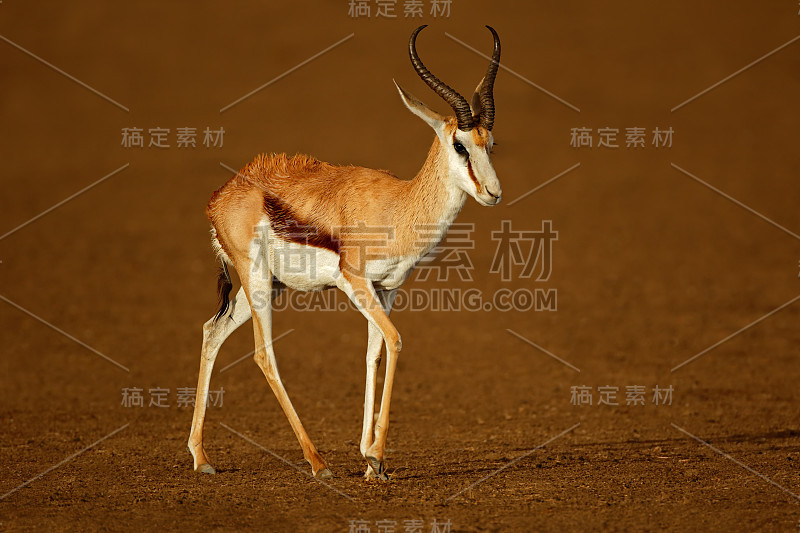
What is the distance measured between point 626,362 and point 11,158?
18.3 metres

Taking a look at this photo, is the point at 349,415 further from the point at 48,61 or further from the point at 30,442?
the point at 48,61

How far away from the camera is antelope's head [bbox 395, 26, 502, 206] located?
8.51 meters

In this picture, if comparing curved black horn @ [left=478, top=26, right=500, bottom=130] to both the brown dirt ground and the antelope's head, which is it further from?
the brown dirt ground

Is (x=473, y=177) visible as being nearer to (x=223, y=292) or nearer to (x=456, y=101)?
(x=456, y=101)

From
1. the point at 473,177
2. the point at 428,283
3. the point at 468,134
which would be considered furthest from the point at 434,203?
the point at 428,283

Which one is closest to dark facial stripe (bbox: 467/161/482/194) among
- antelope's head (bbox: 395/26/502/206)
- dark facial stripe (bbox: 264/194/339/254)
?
antelope's head (bbox: 395/26/502/206)

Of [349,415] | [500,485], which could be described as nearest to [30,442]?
[349,415]

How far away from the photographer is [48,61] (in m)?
32.9

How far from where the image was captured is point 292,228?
9.37m

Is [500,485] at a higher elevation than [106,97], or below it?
below

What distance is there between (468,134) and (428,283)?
10.8m

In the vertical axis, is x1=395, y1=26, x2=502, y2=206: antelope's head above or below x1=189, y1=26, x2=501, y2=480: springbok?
above

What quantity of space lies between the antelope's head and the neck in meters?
0.10

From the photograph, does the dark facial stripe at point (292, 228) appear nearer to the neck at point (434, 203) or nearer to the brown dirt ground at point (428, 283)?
the neck at point (434, 203)
